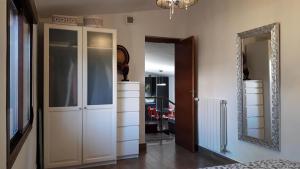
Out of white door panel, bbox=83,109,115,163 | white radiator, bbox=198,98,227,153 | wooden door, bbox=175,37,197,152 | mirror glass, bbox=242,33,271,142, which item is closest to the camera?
mirror glass, bbox=242,33,271,142

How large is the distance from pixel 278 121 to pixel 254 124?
1.27 ft

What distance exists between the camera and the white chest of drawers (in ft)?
12.3

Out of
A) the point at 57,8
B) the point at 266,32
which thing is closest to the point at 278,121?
the point at 266,32

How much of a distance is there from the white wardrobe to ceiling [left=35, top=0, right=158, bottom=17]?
289mm

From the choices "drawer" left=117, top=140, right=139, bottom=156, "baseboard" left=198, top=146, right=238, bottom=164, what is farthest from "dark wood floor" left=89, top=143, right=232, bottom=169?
"drawer" left=117, top=140, right=139, bottom=156

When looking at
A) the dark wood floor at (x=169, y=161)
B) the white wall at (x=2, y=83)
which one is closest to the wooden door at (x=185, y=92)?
the dark wood floor at (x=169, y=161)

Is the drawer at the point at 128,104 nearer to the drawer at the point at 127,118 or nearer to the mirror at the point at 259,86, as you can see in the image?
the drawer at the point at 127,118

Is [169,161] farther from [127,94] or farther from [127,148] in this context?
[127,94]

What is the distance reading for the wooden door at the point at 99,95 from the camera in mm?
3412

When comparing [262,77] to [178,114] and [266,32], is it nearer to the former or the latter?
[266,32]

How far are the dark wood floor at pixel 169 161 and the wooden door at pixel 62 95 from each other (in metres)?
0.61

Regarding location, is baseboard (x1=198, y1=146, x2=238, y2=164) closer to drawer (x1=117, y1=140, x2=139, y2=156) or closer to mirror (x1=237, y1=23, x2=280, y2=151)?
mirror (x1=237, y1=23, x2=280, y2=151)

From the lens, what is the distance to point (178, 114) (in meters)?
4.70

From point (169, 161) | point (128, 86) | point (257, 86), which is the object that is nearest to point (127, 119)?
point (128, 86)
